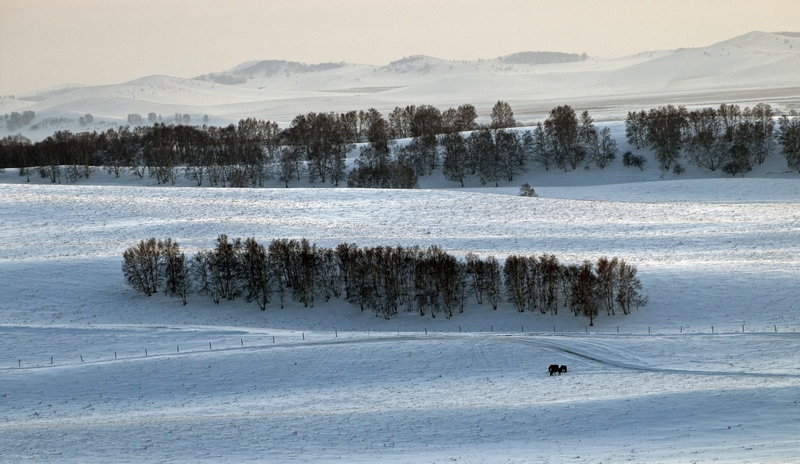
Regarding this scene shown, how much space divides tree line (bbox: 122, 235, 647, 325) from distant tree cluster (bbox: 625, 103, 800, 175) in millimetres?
67459

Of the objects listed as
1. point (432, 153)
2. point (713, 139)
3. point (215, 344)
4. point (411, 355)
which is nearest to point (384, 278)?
point (215, 344)

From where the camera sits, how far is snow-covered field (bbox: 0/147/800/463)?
26.9 metres

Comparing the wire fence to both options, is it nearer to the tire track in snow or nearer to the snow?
the snow

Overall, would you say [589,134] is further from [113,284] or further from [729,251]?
[113,284]

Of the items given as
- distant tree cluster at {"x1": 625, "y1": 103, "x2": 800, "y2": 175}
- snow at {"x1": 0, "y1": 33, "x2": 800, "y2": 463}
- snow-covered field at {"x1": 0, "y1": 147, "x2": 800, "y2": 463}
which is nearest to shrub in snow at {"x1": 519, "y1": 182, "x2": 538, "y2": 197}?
snow at {"x1": 0, "y1": 33, "x2": 800, "y2": 463}

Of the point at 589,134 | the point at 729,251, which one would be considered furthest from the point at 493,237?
the point at 589,134

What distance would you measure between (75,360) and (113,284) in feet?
46.4

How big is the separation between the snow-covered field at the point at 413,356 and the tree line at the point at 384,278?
110 centimetres

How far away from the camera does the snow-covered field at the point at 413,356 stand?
26.9 m

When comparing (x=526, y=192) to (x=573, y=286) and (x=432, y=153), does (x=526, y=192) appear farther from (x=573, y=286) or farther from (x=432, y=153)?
(x=573, y=286)

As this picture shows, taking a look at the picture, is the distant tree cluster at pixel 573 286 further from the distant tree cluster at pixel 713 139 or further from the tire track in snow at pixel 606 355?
the distant tree cluster at pixel 713 139

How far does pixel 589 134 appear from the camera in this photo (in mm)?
126875

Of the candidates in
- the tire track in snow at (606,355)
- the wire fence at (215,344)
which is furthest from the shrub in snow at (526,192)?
the tire track in snow at (606,355)

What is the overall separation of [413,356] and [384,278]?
14803mm
